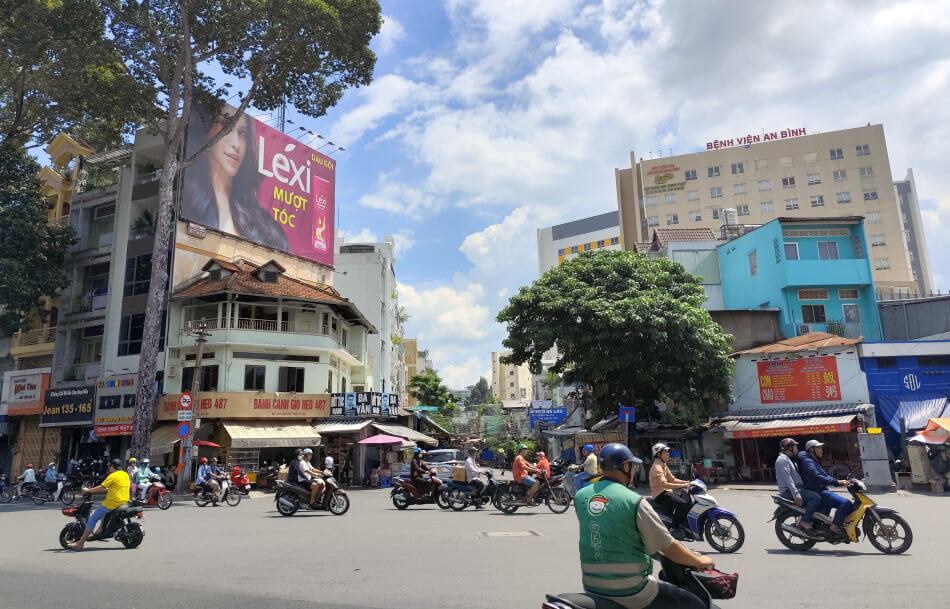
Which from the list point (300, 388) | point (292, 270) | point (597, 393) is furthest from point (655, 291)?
point (292, 270)

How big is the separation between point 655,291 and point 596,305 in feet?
8.94

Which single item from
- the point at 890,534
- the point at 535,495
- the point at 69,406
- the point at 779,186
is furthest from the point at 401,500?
the point at 779,186

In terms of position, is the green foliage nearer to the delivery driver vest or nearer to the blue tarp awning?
the delivery driver vest

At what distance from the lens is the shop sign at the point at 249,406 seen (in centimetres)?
2706

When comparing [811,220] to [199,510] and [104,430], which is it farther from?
[104,430]

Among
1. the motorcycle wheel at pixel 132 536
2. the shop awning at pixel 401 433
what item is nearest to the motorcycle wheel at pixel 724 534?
the motorcycle wheel at pixel 132 536

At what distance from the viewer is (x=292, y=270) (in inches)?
1394

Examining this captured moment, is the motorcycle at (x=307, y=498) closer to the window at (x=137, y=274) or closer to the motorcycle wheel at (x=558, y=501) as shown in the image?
the motorcycle wheel at (x=558, y=501)

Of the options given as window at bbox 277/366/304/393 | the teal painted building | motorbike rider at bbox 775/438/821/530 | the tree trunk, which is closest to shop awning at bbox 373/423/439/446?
window at bbox 277/366/304/393

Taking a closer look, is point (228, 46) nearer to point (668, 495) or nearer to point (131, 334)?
point (131, 334)

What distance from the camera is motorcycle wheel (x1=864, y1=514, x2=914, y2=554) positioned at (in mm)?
7961

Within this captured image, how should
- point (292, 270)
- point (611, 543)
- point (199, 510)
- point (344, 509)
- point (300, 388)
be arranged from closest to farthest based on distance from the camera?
point (611, 543) < point (344, 509) < point (199, 510) < point (300, 388) < point (292, 270)

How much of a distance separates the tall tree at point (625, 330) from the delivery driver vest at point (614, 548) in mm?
19667

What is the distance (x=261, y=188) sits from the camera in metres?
33.7
